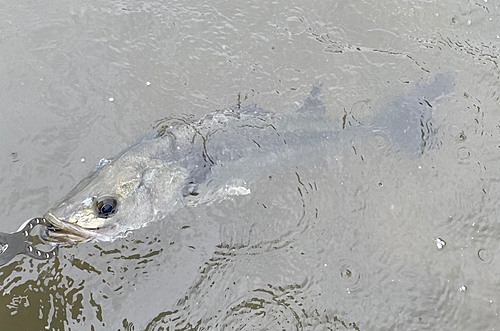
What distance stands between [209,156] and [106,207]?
1.41 meters

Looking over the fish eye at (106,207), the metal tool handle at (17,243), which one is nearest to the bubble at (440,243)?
the fish eye at (106,207)

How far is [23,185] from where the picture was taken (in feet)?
14.7

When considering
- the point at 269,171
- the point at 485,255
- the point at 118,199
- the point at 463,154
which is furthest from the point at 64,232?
the point at 463,154

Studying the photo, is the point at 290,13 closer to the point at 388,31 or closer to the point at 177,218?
the point at 388,31

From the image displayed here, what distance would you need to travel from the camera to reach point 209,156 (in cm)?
471

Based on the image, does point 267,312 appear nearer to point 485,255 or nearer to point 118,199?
point 118,199

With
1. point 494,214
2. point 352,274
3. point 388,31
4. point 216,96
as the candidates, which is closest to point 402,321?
point 352,274

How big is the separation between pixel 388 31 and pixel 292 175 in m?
3.05

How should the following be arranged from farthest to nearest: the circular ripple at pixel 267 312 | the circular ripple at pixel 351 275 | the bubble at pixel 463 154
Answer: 1. the bubble at pixel 463 154
2. the circular ripple at pixel 351 275
3. the circular ripple at pixel 267 312

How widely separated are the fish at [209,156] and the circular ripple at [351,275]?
4.60 ft

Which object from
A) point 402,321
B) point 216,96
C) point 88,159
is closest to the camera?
point 402,321

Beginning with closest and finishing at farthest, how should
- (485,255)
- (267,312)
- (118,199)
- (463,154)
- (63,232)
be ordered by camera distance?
1. (63,232)
2. (118,199)
3. (267,312)
4. (485,255)
5. (463,154)

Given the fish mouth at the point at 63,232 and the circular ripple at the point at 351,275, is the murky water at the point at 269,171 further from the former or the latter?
the fish mouth at the point at 63,232

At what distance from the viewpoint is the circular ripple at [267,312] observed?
414 cm
